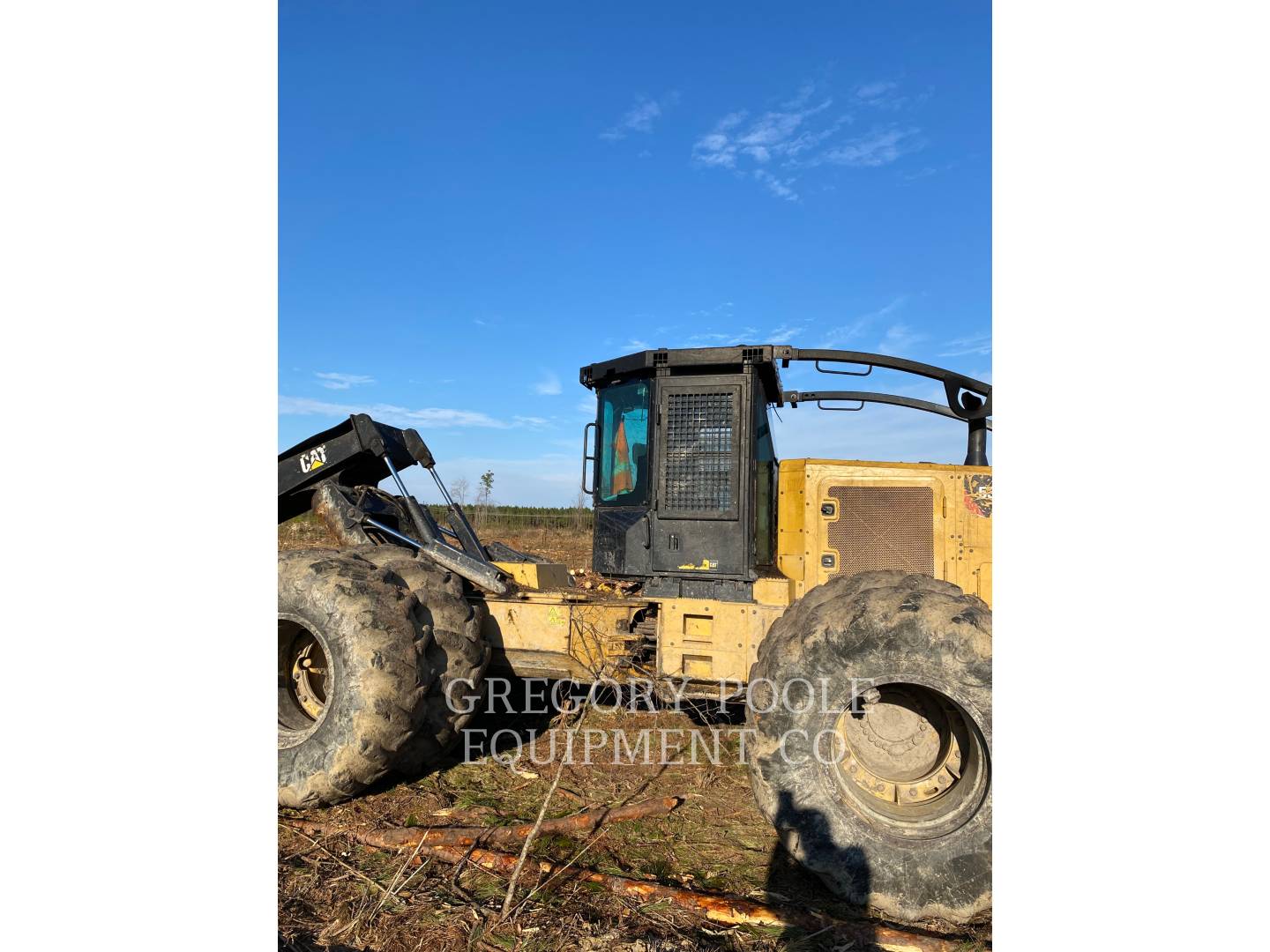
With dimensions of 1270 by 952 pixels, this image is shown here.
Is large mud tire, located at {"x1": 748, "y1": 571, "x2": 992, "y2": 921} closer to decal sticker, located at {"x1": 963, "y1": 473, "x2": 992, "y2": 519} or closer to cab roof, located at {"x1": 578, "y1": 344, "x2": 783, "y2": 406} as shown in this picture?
decal sticker, located at {"x1": 963, "y1": 473, "x2": 992, "y2": 519}

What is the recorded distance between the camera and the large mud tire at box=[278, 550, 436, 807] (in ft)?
13.3

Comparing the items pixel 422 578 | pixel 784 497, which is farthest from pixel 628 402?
pixel 422 578

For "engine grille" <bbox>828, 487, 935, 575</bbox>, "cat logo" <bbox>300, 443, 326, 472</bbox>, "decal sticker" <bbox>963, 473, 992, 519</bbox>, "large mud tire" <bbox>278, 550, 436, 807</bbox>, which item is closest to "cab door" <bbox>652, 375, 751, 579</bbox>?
"engine grille" <bbox>828, 487, 935, 575</bbox>

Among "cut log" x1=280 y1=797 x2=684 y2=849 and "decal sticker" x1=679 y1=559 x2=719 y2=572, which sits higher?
"decal sticker" x1=679 y1=559 x2=719 y2=572

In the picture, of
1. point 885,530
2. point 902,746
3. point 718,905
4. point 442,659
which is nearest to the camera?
point 718,905

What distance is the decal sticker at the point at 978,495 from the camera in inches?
177

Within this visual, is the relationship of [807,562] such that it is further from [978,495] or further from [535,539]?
[535,539]

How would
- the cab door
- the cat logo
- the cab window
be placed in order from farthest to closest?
the cat logo
the cab window
the cab door

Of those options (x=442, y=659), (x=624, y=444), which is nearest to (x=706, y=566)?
(x=624, y=444)

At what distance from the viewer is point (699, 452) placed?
15.3 feet

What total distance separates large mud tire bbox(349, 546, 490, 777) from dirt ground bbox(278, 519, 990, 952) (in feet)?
1.14

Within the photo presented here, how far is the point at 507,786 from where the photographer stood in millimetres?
4664

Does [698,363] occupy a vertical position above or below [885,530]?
above

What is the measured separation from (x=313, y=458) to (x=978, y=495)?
4634 mm
